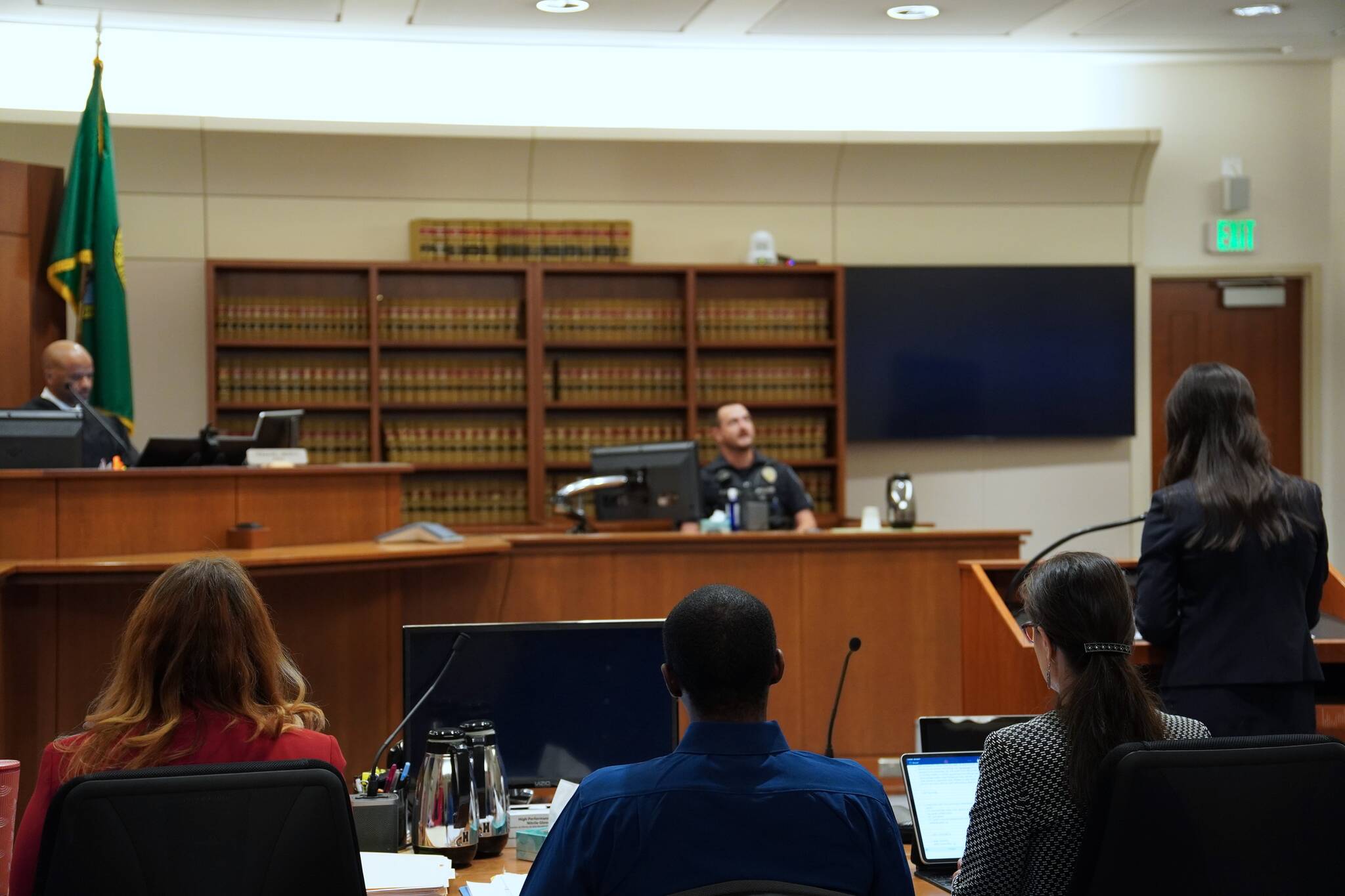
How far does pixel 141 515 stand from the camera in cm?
440

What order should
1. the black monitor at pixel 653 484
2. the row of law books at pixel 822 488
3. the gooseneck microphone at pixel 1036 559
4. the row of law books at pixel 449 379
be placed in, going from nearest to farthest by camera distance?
the gooseneck microphone at pixel 1036 559 → the black monitor at pixel 653 484 → the row of law books at pixel 449 379 → the row of law books at pixel 822 488

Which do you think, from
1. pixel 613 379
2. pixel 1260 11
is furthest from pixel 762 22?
pixel 1260 11

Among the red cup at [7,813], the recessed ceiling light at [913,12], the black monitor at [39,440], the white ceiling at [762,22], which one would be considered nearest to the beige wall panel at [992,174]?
the white ceiling at [762,22]

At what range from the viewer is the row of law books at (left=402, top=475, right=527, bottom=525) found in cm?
707

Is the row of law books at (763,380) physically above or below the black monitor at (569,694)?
above

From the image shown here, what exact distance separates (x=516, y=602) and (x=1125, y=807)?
3.63m

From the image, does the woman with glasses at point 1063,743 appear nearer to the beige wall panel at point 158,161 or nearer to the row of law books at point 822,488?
the row of law books at point 822,488

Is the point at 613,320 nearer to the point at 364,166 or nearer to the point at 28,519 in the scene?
the point at 364,166

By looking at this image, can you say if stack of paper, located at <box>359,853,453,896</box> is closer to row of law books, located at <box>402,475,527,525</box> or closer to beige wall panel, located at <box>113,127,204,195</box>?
row of law books, located at <box>402,475,527,525</box>

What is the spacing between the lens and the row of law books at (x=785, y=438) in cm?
A: 732

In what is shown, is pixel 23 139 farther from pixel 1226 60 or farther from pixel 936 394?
pixel 1226 60

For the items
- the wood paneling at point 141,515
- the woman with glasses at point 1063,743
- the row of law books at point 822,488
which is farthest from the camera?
the row of law books at point 822,488

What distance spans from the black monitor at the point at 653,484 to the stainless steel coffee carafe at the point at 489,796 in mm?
3255

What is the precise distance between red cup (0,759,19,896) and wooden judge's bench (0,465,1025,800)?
2.19 metres
